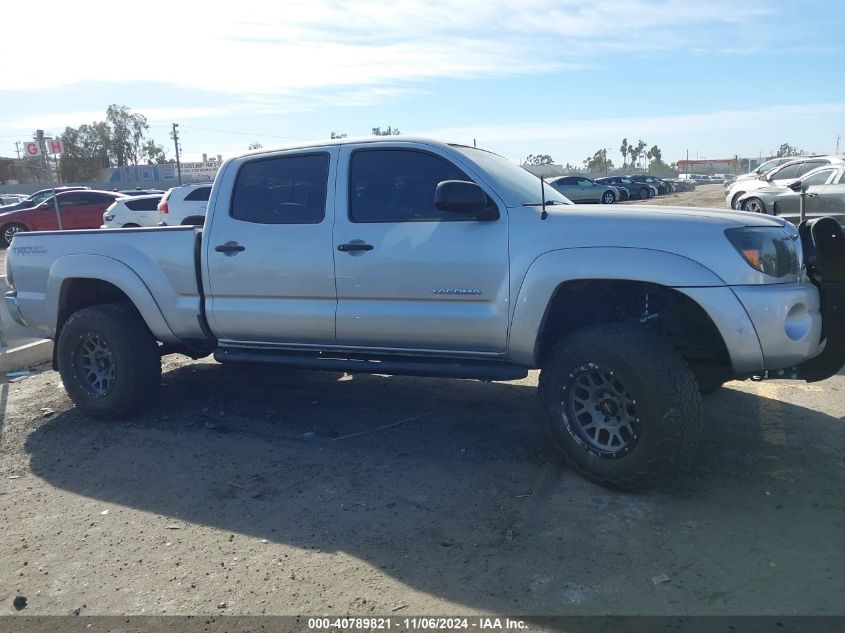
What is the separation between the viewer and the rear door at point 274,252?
501cm

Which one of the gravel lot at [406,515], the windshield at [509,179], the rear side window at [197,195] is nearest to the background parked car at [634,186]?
the rear side window at [197,195]

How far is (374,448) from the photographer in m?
5.00

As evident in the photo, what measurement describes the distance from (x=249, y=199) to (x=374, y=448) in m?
2.08

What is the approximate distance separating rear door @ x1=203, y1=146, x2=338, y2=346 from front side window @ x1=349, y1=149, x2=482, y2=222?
199 millimetres

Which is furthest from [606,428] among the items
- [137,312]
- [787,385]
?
[137,312]

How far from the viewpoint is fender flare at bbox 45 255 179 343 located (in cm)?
556

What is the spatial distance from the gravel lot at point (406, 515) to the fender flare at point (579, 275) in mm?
878

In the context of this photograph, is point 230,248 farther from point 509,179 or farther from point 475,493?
point 475,493

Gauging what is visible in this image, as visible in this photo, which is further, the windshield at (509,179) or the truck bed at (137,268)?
the truck bed at (137,268)

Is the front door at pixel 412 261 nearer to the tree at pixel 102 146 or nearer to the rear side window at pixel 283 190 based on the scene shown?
the rear side window at pixel 283 190

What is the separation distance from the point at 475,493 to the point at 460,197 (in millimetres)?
1751

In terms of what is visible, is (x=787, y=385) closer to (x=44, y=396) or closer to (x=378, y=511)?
(x=378, y=511)

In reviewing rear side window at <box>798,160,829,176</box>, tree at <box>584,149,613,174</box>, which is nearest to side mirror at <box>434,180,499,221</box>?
rear side window at <box>798,160,829,176</box>

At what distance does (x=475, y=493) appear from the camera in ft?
13.8
